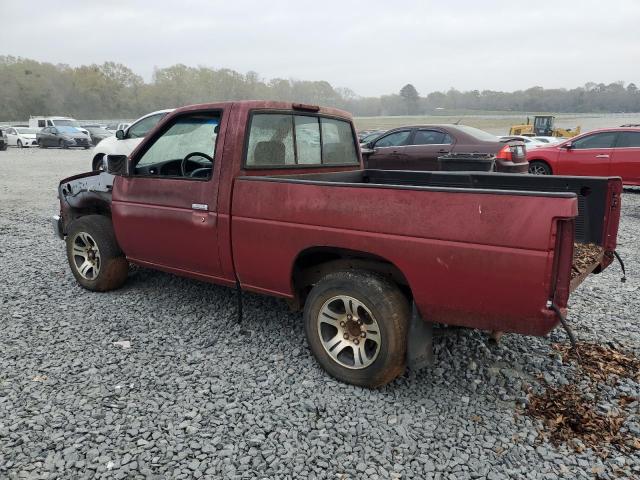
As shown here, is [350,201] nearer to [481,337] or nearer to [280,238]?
[280,238]

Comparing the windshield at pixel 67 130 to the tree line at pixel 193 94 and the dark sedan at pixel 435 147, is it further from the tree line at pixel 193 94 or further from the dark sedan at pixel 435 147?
the tree line at pixel 193 94

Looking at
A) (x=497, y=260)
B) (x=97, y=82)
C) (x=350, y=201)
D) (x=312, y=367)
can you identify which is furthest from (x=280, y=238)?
(x=97, y=82)

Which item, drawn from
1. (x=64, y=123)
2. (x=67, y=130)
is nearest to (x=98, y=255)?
(x=67, y=130)

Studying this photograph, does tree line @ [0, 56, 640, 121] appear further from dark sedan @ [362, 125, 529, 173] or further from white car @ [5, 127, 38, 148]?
dark sedan @ [362, 125, 529, 173]

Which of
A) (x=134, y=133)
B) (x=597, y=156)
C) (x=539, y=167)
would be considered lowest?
(x=539, y=167)

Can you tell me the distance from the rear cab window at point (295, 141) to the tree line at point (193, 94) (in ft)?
263

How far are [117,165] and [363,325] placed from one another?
282 cm

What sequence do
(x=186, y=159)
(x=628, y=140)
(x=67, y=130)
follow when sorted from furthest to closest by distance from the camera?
(x=67, y=130)
(x=628, y=140)
(x=186, y=159)

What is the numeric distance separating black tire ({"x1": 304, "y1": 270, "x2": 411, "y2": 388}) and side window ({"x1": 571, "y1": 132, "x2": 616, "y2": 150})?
10.3 m

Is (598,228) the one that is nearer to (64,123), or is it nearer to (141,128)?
(141,128)

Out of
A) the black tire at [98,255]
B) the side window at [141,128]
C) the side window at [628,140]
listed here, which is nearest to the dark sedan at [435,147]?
the side window at [628,140]

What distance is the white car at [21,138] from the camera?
96.3ft

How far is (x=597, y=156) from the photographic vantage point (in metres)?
11.0

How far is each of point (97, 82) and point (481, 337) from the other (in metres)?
115
